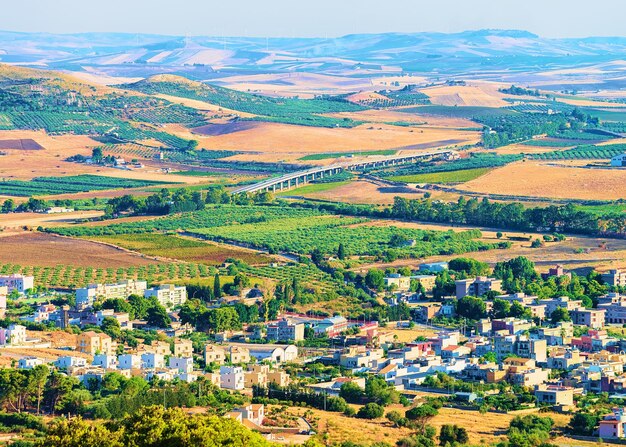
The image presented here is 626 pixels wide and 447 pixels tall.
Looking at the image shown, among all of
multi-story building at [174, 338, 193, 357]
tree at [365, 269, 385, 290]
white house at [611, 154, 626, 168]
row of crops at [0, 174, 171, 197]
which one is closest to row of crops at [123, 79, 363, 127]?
white house at [611, 154, 626, 168]

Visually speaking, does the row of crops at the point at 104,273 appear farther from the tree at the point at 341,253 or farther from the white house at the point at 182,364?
the white house at the point at 182,364

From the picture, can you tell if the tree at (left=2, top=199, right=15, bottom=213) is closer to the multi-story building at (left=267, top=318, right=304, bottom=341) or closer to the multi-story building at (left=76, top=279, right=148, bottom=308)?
the multi-story building at (left=76, top=279, right=148, bottom=308)

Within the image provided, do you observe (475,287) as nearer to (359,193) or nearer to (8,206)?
(8,206)

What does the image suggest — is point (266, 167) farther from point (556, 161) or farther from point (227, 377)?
point (227, 377)

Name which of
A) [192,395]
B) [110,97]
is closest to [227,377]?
[192,395]

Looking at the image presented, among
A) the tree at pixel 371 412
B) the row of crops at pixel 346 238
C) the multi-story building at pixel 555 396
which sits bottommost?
the row of crops at pixel 346 238

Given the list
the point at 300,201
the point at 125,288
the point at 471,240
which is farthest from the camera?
the point at 300,201

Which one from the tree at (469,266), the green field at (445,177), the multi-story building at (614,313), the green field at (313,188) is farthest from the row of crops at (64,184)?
the multi-story building at (614,313)
